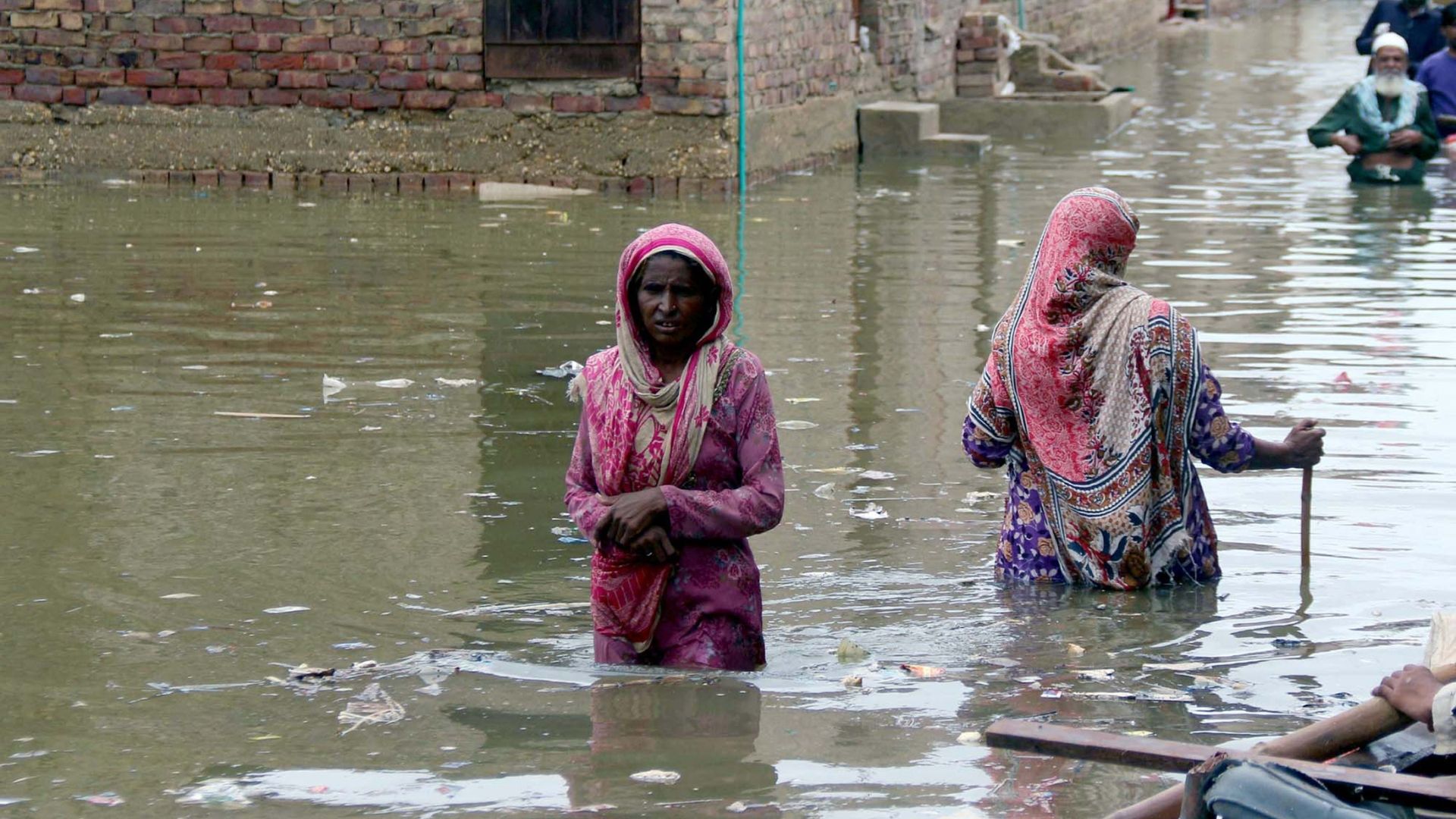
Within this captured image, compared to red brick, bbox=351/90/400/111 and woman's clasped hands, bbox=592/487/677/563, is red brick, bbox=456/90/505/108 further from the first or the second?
woman's clasped hands, bbox=592/487/677/563

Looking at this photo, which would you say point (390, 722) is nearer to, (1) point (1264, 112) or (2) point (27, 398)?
(2) point (27, 398)

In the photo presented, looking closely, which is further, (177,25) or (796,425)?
(177,25)

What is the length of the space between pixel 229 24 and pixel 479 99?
188 cm

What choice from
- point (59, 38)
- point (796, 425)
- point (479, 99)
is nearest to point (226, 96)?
point (59, 38)

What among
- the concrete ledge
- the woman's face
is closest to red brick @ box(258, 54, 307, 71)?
the concrete ledge

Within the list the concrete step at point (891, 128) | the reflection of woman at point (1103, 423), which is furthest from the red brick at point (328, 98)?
the reflection of woman at point (1103, 423)

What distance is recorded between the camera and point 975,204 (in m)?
12.9

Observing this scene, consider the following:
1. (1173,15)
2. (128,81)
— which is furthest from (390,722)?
(1173,15)

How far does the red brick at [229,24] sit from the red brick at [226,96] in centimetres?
42

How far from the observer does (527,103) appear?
1319cm

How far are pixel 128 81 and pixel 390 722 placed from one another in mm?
10703

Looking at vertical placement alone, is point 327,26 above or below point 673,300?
above

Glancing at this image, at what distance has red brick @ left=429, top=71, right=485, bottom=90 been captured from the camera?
13211 mm

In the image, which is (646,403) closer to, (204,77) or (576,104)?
(576,104)
